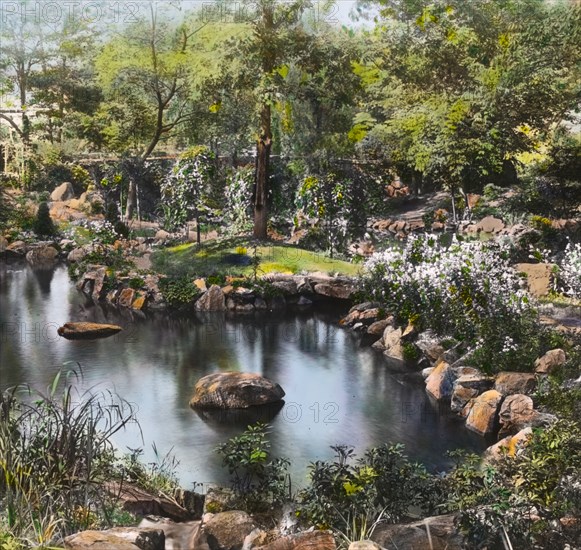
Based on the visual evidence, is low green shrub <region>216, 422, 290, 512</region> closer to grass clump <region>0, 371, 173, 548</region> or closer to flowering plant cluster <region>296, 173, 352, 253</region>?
grass clump <region>0, 371, 173, 548</region>

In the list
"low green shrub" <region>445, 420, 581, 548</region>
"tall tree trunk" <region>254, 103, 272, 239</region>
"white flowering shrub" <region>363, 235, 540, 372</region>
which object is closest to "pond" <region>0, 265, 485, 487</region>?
"white flowering shrub" <region>363, 235, 540, 372</region>

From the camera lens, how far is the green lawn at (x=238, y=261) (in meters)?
15.5

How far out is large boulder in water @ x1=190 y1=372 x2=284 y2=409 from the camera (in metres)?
9.04

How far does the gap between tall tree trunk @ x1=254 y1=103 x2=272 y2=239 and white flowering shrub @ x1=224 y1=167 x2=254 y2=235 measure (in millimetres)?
299

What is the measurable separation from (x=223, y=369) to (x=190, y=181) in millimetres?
7168

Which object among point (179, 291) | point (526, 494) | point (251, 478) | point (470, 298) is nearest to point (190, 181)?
point (179, 291)

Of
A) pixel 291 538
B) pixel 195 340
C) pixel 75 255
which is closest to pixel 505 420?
pixel 291 538

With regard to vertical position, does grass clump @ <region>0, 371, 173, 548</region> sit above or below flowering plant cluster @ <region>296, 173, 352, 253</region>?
below

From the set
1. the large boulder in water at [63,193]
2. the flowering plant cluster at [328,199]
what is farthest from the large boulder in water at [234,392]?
the large boulder in water at [63,193]

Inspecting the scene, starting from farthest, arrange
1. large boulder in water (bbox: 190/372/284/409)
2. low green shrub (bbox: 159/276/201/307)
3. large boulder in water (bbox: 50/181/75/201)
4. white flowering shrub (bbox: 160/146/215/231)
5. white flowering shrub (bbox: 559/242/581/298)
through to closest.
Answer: large boulder in water (bbox: 50/181/75/201) < white flowering shrub (bbox: 160/146/215/231) < low green shrub (bbox: 159/276/201/307) < white flowering shrub (bbox: 559/242/581/298) < large boulder in water (bbox: 190/372/284/409)

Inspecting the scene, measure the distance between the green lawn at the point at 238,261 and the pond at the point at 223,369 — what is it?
1626 millimetres

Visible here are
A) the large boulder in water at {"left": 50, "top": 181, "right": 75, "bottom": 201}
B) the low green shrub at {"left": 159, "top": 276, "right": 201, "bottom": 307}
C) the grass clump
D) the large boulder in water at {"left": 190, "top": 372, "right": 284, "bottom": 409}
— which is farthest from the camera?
the large boulder in water at {"left": 50, "top": 181, "right": 75, "bottom": 201}

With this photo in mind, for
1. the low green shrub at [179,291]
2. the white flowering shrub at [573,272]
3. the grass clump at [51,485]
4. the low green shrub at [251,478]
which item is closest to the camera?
the grass clump at [51,485]

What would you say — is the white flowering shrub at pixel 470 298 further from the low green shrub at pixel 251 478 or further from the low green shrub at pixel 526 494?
the low green shrub at pixel 251 478
